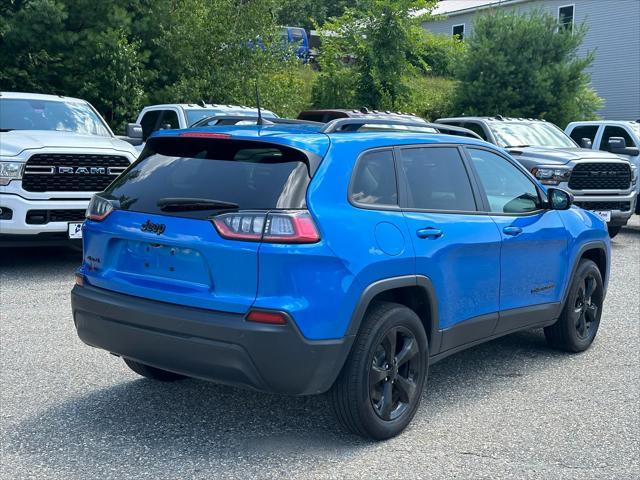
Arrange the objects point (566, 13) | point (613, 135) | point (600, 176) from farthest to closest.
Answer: point (566, 13) < point (613, 135) < point (600, 176)

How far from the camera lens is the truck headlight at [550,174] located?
1280 cm

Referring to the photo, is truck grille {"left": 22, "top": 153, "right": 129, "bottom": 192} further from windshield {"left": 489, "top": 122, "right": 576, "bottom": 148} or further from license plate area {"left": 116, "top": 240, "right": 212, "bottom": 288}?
windshield {"left": 489, "top": 122, "right": 576, "bottom": 148}

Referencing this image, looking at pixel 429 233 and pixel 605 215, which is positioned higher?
pixel 429 233

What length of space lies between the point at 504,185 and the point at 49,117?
687 cm

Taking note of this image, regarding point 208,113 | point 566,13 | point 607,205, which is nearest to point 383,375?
point 208,113

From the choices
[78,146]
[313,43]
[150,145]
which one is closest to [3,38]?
[78,146]

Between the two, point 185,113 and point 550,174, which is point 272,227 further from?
point 550,174

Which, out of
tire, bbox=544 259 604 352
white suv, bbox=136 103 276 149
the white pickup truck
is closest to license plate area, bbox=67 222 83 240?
the white pickup truck

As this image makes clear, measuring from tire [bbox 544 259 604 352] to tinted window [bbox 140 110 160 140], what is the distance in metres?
8.76

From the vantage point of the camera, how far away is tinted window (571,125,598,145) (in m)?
16.6

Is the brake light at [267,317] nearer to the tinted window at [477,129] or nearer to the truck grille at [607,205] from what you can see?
the truck grille at [607,205]

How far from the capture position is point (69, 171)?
9391 millimetres

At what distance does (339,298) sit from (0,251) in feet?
27.9

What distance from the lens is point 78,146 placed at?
9500mm
